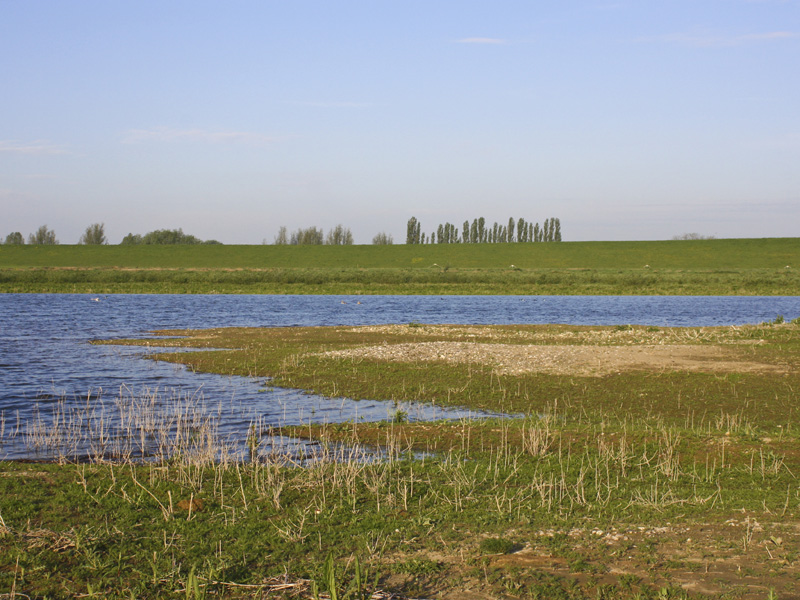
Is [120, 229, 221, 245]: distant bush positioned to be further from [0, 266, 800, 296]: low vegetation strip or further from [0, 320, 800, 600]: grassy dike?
[0, 320, 800, 600]: grassy dike

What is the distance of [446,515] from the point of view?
957 cm

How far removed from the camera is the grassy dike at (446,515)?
739 centimetres

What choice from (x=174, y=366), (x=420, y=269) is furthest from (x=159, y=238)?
(x=174, y=366)

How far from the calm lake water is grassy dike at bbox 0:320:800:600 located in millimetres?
2064

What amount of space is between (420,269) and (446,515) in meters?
98.0

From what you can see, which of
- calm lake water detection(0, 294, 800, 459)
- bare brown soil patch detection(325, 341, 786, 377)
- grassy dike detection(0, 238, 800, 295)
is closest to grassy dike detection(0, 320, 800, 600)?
calm lake water detection(0, 294, 800, 459)

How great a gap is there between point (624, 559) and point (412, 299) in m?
67.3

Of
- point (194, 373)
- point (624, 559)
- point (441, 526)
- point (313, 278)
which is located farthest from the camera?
point (313, 278)

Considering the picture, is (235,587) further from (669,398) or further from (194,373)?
(194,373)

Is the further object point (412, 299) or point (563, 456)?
point (412, 299)

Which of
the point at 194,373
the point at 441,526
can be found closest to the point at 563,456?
the point at 441,526

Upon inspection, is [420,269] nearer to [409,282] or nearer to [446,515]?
[409,282]

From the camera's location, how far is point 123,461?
12562mm

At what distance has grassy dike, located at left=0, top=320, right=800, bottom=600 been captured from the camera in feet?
24.2
